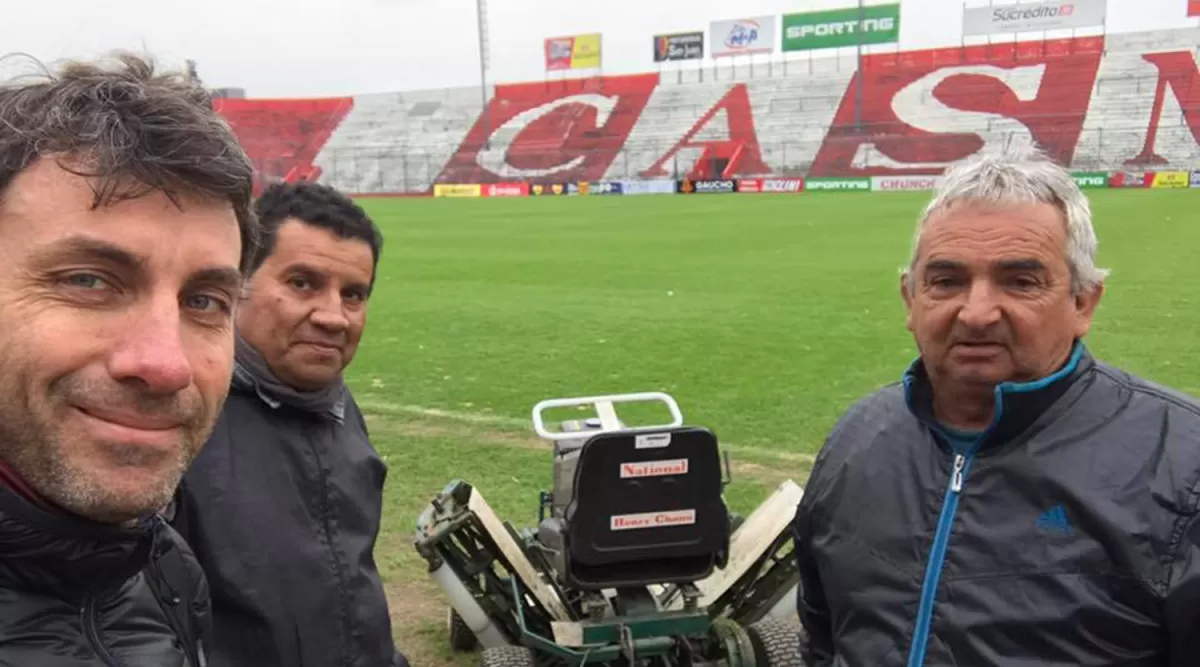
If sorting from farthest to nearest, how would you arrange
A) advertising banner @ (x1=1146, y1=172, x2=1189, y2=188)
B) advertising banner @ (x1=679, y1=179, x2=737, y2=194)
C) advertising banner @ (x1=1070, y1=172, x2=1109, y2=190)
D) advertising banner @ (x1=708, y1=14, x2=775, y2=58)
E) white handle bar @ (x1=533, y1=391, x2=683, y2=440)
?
advertising banner @ (x1=708, y1=14, x2=775, y2=58) < advertising banner @ (x1=679, y1=179, x2=737, y2=194) < advertising banner @ (x1=1070, y1=172, x2=1109, y2=190) < advertising banner @ (x1=1146, y1=172, x2=1189, y2=188) < white handle bar @ (x1=533, y1=391, x2=683, y2=440)

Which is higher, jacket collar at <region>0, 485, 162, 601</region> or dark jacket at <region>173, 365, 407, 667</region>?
jacket collar at <region>0, 485, 162, 601</region>

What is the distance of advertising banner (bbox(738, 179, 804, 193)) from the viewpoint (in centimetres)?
4528

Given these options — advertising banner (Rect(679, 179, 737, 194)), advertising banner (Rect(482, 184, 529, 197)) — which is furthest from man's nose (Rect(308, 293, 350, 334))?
advertising banner (Rect(482, 184, 529, 197))

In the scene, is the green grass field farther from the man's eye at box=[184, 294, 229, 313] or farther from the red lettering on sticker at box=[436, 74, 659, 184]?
the red lettering on sticker at box=[436, 74, 659, 184]

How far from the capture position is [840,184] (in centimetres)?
4456

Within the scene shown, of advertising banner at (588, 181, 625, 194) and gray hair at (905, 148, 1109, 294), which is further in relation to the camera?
advertising banner at (588, 181, 625, 194)

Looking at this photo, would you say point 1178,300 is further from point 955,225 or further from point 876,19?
point 876,19

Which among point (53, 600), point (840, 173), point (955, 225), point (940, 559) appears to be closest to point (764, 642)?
point (940, 559)

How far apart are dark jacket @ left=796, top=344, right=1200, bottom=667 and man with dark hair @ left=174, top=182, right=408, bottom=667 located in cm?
114

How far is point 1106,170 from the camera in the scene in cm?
4262

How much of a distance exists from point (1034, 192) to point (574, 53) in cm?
7449

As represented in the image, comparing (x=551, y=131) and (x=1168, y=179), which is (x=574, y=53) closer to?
(x=551, y=131)

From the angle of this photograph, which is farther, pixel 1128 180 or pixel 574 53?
pixel 574 53

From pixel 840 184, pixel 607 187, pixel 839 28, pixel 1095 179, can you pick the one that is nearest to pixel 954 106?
pixel 840 184
